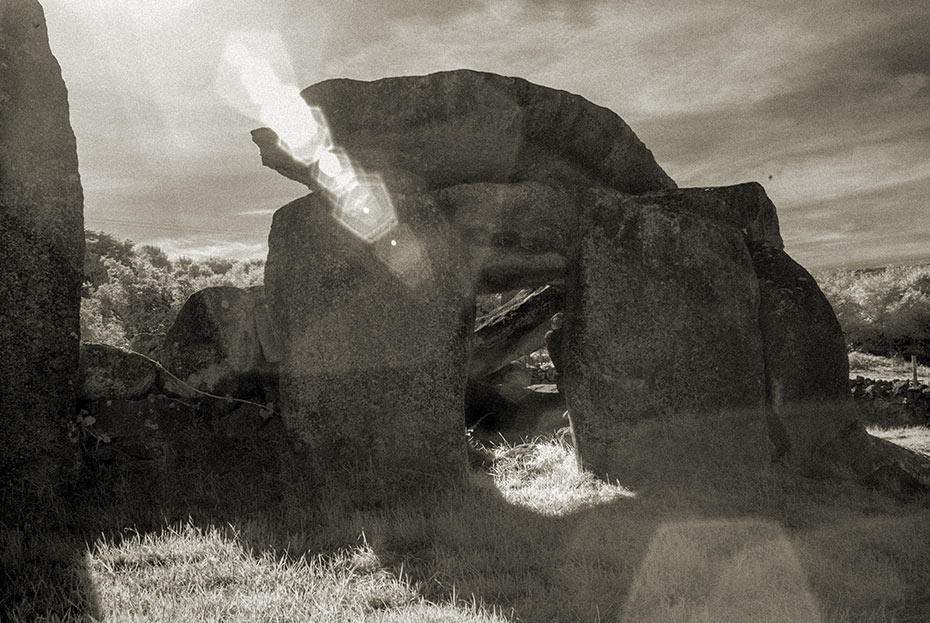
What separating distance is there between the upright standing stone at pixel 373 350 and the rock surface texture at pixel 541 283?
2cm

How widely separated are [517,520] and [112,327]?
16554mm

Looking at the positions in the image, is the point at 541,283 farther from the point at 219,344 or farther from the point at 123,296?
the point at 123,296

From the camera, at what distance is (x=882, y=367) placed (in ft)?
74.2

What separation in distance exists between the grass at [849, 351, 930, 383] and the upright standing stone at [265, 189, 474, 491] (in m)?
16.6

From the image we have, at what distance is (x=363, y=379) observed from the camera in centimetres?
585

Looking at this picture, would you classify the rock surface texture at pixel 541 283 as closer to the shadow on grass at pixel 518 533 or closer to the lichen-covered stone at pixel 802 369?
the lichen-covered stone at pixel 802 369

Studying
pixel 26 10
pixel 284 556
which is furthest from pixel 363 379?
pixel 26 10

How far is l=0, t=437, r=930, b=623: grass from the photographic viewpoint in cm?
360

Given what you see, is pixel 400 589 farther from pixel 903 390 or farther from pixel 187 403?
pixel 903 390

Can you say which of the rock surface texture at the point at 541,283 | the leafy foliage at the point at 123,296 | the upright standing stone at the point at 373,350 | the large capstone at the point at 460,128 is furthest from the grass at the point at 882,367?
the upright standing stone at the point at 373,350

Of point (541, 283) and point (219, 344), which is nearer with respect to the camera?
point (219, 344)

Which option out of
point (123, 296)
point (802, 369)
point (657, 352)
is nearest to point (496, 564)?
point (657, 352)

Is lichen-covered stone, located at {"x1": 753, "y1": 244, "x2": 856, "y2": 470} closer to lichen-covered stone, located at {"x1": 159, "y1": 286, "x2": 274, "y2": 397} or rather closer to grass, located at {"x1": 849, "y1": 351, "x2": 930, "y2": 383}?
lichen-covered stone, located at {"x1": 159, "y1": 286, "x2": 274, "y2": 397}

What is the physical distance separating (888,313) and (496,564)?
92.6 ft
